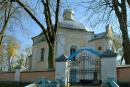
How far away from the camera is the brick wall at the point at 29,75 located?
16953mm

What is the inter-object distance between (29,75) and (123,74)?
294 inches

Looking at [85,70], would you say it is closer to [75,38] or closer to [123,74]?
[123,74]

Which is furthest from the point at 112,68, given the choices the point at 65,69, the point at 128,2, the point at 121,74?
the point at 128,2

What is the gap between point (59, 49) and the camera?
32.4 meters

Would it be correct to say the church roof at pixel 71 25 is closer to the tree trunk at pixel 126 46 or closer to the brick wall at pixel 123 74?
the tree trunk at pixel 126 46

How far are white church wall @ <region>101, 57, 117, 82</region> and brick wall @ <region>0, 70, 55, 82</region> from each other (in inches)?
145

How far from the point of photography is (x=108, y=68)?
13.8 metres

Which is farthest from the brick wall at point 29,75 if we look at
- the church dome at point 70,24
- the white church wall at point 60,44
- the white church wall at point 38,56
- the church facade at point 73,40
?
the white church wall at point 38,56

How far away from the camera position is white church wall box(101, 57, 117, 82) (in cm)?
1355

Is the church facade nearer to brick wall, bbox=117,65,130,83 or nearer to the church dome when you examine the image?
the church dome

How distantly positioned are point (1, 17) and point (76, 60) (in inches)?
475

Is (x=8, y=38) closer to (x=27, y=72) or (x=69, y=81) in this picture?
(x=27, y=72)

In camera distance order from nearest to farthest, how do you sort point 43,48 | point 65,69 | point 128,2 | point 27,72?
point 65,69
point 128,2
point 27,72
point 43,48

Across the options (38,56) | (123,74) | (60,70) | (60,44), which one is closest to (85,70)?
(60,70)
